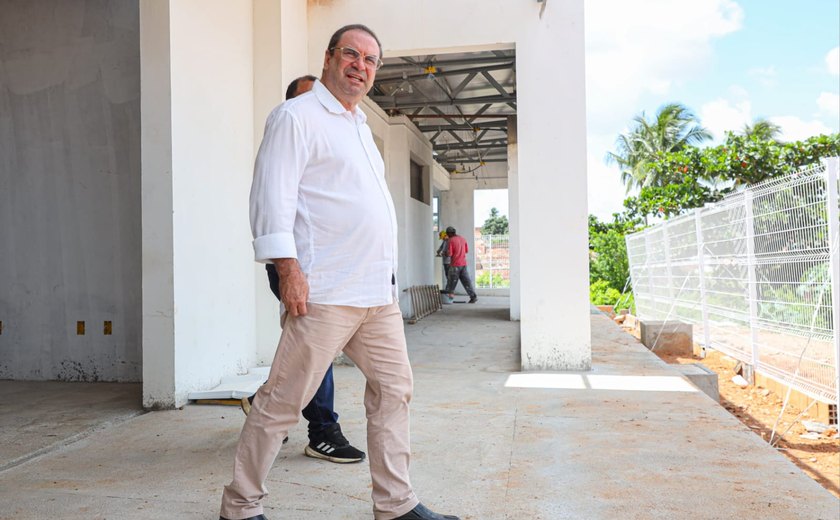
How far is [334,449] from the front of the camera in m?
3.17

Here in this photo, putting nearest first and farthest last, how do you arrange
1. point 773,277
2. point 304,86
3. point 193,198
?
point 304,86, point 193,198, point 773,277

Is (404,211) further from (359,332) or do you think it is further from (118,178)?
(359,332)

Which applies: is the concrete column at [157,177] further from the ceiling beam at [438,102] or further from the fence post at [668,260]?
the fence post at [668,260]

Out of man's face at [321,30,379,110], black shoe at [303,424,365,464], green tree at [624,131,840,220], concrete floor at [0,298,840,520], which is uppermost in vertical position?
green tree at [624,131,840,220]

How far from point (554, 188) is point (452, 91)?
181 inches

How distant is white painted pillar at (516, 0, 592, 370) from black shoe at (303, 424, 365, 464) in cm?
302

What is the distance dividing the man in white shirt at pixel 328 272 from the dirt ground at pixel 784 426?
2.98 meters

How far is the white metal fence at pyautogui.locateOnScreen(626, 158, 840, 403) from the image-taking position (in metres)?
4.98

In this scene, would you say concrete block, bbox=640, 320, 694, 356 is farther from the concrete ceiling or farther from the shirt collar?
the shirt collar

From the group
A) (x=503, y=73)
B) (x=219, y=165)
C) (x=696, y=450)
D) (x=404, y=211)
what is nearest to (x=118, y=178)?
(x=219, y=165)

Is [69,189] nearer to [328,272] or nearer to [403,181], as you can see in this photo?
[328,272]

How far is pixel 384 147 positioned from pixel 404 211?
116cm

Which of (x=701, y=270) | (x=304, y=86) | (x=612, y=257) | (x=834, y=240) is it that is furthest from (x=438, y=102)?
(x=612, y=257)

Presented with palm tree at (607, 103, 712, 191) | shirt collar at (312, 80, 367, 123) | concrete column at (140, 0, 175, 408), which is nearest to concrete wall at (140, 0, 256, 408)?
concrete column at (140, 0, 175, 408)
